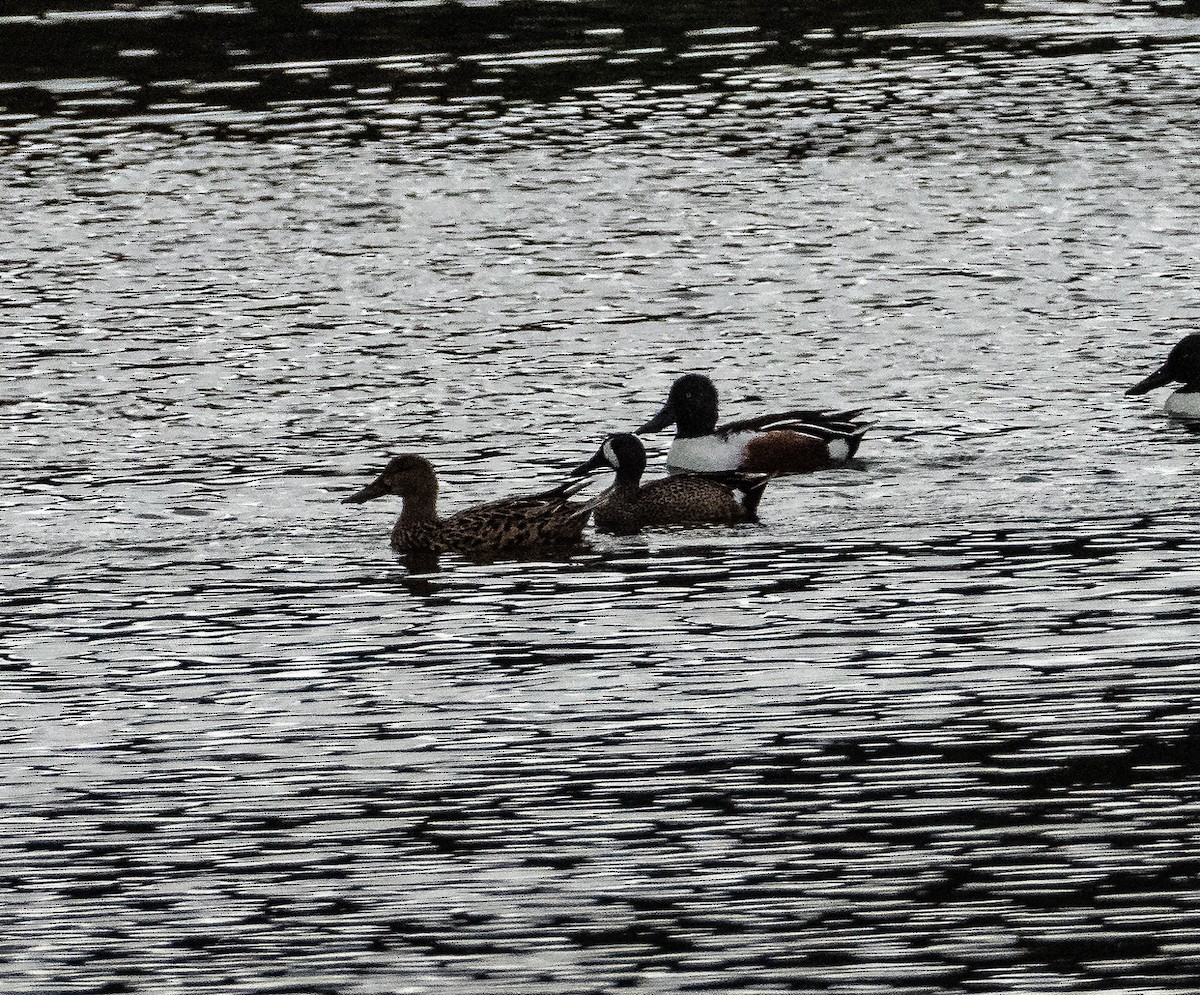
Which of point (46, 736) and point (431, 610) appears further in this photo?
point (431, 610)

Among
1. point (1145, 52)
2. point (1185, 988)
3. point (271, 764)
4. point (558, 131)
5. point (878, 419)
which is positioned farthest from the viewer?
point (1145, 52)

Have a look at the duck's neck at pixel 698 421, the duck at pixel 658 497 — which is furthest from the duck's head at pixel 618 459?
the duck's neck at pixel 698 421

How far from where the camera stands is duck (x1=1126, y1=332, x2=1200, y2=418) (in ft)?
63.3

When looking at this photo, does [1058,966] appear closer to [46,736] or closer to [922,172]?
[46,736]

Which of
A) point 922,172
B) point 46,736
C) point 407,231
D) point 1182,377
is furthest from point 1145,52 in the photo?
point 46,736

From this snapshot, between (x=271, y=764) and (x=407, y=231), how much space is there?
1643 cm

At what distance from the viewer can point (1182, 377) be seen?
19.7 meters

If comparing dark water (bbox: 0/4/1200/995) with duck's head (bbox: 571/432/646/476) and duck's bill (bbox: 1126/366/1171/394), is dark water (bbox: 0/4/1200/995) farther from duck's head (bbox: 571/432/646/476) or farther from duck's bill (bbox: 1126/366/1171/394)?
duck's head (bbox: 571/432/646/476)

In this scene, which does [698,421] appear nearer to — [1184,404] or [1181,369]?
[1184,404]

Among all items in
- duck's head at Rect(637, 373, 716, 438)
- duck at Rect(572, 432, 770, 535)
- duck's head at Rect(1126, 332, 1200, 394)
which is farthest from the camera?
duck's head at Rect(1126, 332, 1200, 394)

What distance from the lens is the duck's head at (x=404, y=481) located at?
17031 millimetres

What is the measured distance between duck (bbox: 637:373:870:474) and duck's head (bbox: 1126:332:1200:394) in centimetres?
236

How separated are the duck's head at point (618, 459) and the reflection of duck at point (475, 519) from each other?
575 millimetres

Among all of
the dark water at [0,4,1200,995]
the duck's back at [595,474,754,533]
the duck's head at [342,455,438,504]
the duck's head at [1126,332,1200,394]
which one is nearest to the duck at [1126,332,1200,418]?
the duck's head at [1126,332,1200,394]
